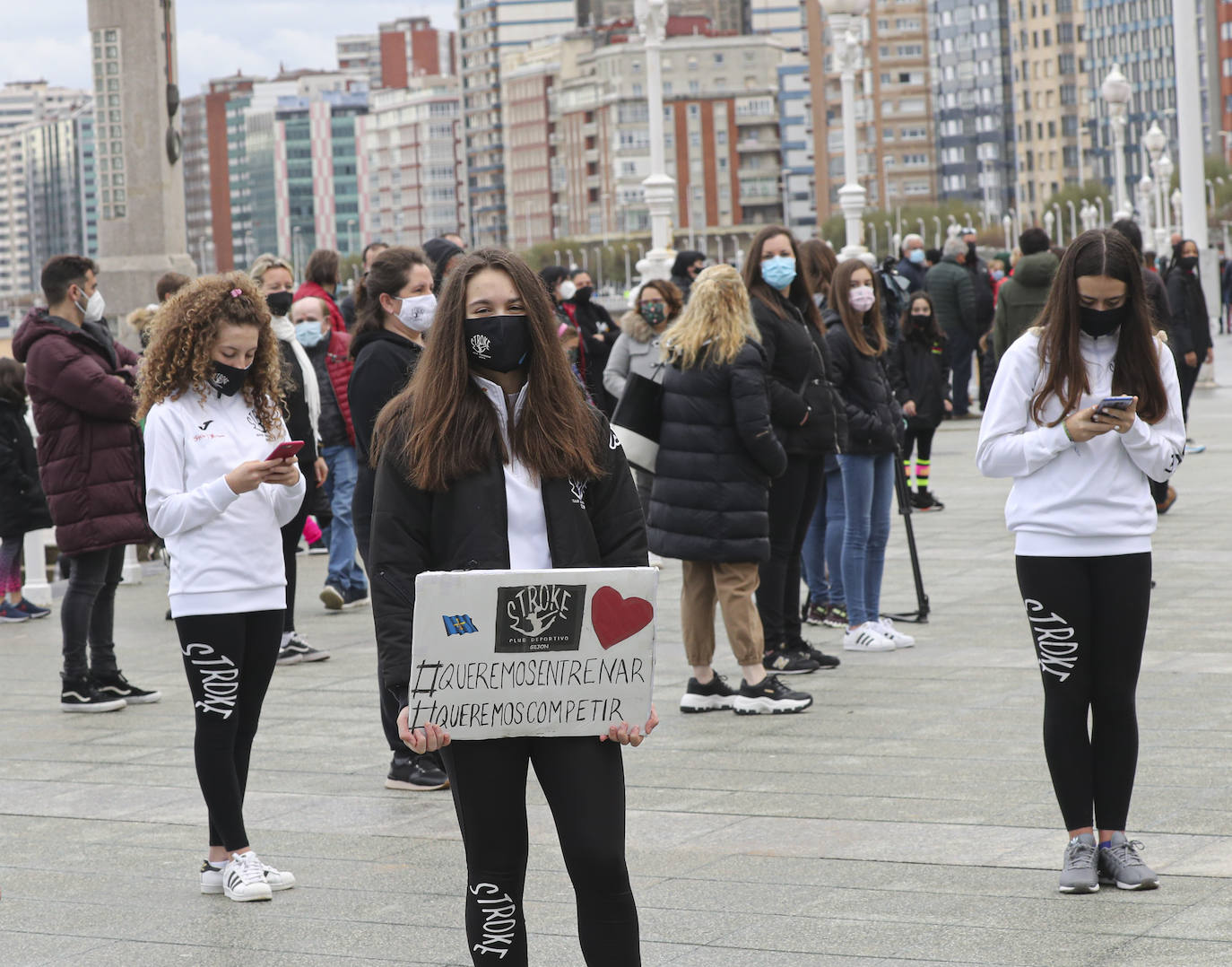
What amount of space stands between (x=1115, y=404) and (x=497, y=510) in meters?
2.05

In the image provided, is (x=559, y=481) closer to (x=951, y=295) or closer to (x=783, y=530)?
(x=783, y=530)

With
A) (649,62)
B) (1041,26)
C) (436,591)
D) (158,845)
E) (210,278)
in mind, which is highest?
(1041,26)

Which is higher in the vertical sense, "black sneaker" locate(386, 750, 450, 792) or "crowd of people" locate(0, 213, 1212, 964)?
"crowd of people" locate(0, 213, 1212, 964)

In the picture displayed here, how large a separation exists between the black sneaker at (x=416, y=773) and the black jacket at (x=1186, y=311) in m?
10.9

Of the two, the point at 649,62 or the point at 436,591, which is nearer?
the point at 436,591

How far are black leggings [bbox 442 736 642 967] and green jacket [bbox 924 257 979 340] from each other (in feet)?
56.5

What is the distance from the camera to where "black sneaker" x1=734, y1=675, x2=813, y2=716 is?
8555mm

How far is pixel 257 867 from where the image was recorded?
5.99 meters

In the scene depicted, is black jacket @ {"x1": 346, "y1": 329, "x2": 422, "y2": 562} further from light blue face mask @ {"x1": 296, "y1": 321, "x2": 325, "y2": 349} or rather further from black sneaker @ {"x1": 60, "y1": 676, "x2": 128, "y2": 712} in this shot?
light blue face mask @ {"x1": 296, "y1": 321, "x2": 325, "y2": 349}

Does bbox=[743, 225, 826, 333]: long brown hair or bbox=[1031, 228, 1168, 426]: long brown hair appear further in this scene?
bbox=[743, 225, 826, 333]: long brown hair

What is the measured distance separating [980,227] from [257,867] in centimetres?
15916

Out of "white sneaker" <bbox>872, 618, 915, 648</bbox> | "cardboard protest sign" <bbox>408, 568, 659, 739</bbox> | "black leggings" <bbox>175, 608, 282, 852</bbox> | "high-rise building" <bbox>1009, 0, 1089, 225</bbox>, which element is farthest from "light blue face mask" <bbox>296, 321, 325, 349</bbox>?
"high-rise building" <bbox>1009, 0, 1089, 225</bbox>

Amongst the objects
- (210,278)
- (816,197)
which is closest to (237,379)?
(210,278)

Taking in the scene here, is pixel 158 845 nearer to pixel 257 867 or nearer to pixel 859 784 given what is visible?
pixel 257 867
